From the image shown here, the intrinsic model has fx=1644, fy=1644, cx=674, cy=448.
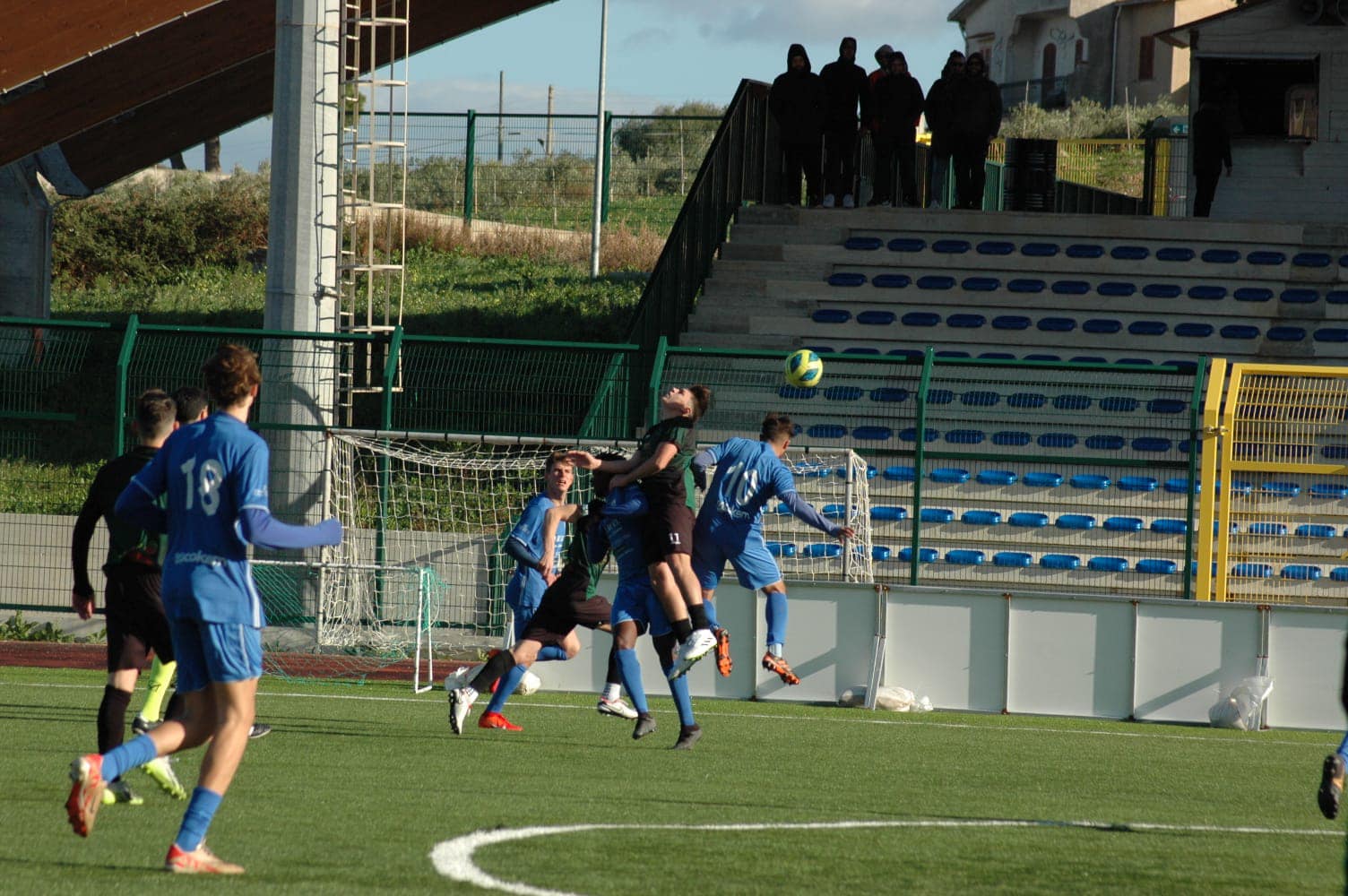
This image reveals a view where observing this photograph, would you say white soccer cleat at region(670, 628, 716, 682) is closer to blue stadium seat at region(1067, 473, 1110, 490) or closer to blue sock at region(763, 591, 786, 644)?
blue sock at region(763, 591, 786, 644)

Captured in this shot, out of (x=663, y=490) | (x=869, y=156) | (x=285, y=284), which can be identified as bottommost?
(x=663, y=490)

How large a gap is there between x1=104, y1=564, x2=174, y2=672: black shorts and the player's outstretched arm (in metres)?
2.36

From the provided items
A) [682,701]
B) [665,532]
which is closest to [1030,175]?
[665,532]

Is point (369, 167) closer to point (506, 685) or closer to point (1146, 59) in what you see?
point (506, 685)

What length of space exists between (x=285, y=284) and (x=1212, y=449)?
8810mm

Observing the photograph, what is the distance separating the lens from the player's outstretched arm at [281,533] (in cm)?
526

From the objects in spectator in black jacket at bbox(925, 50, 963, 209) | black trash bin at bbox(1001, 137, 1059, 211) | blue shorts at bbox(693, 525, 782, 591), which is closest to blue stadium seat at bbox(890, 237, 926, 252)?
spectator in black jacket at bbox(925, 50, 963, 209)

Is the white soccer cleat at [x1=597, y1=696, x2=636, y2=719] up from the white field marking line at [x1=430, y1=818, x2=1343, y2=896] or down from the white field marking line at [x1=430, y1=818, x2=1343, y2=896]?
down

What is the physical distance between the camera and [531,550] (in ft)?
35.9

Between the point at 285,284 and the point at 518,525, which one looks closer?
the point at 518,525

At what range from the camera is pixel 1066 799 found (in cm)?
796

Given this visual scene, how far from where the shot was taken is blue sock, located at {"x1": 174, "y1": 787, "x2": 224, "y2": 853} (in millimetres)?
5285

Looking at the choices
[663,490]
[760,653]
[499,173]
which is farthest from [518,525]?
[499,173]

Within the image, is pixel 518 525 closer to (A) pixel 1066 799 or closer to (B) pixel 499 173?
(A) pixel 1066 799
